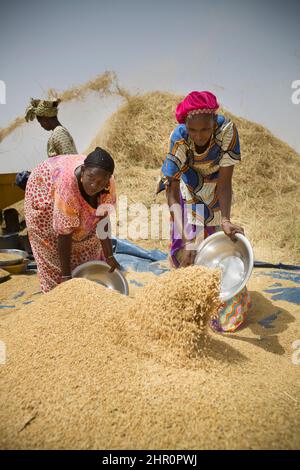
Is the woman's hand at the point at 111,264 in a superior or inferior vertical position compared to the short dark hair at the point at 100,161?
inferior

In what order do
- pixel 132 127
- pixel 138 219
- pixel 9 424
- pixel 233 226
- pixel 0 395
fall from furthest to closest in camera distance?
pixel 132 127, pixel 138 219, pixel 233 226, pixel 0 395, pixel 9 424

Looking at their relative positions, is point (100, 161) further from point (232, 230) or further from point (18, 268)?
point (18, 268)

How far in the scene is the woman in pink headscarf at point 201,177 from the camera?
226 cm

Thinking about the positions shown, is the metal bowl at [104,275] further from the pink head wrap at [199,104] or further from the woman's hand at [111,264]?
the pink head wrap at [199,104]

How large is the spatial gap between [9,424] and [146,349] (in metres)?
0.59

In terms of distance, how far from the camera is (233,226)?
2352 mm

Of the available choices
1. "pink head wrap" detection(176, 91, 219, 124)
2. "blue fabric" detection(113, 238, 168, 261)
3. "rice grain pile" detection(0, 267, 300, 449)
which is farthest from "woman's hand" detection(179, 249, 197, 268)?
"blue fabric" detection(113, 238, 168, 261)

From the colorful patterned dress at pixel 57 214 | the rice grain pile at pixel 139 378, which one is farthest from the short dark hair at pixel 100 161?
the rice grain pile at pixel 139 378

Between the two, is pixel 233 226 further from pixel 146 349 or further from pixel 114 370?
pixel 114 370

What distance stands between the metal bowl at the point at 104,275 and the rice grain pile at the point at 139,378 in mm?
554

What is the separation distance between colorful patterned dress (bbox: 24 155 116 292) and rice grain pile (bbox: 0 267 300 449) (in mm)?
559

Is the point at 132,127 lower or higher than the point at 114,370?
higher

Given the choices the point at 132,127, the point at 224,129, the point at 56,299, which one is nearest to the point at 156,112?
the point at 132,127

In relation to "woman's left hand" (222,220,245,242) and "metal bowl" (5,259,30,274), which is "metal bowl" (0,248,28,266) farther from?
"woman's left hand" (222,220,245,242)
